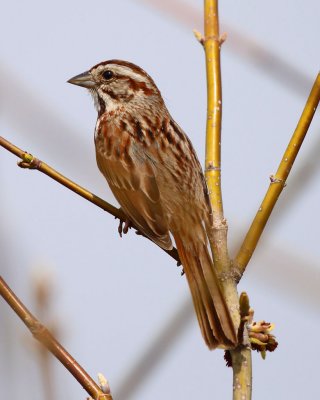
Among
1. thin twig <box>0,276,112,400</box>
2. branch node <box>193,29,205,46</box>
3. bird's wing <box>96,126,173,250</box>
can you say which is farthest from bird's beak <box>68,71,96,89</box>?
thin twig <box>0,276,112,400</box>

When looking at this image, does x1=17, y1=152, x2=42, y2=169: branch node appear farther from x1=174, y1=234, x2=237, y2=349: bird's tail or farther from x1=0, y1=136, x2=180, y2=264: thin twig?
x1=174, y1=234, x2=237, y2=349: bird's tail

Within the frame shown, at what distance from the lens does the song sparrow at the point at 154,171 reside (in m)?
3.28

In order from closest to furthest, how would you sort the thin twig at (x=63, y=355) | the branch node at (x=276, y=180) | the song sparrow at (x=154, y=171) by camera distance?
the thin twig at (x=63, y=355) → the branch node at (x=276, y=180) → the song sparrow at (x=154, y=171)

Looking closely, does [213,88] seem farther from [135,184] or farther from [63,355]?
[63,355]

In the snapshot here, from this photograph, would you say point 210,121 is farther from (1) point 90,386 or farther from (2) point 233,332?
(1) point 90,386

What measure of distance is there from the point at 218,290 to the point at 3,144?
3.16 ft

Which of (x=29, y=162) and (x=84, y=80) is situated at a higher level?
(x=84, y=80)

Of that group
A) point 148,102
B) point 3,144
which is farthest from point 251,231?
point 148,102

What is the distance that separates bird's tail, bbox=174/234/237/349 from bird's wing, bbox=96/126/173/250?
135 mm

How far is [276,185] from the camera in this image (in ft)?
8.70

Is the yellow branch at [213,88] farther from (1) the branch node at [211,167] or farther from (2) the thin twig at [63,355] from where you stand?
(2) the thin twig at [63,355]

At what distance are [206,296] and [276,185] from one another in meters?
0.61

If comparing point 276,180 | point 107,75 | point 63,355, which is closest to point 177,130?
point 107,75

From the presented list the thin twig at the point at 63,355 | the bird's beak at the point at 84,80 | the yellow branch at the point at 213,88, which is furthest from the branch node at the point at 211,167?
the bird's beak at the point at 84,80
